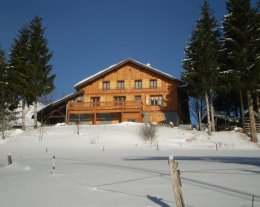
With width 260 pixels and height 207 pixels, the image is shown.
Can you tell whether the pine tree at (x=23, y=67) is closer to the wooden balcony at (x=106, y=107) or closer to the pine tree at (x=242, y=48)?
the wooden balcony at (x=106, y=107)

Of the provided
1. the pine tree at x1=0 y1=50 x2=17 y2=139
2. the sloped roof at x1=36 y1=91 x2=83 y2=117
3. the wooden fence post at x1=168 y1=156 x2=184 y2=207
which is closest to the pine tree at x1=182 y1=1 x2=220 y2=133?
the sloped roof at x1=36 y1=91 x2=83 y2=117

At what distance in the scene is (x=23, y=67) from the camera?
3712cm

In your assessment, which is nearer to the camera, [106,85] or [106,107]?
[106,107]

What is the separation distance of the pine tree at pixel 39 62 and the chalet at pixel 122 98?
163 inches

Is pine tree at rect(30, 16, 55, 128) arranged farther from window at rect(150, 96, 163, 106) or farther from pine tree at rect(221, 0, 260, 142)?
pine tree at rect(221, 0, 260, 142)

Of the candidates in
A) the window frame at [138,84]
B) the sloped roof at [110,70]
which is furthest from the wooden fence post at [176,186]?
the window frame at [138,84]

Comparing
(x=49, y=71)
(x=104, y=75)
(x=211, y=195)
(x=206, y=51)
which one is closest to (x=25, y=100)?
(x=49, y=71)

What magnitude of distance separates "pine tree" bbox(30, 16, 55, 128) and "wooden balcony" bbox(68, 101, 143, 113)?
3.94 meters

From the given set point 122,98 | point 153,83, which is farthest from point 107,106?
point 153,83

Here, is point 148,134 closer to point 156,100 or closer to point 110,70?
point 156,100

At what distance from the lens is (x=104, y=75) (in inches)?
1737

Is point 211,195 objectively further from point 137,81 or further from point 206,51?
point 137,81

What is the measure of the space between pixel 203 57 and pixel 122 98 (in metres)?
13.9

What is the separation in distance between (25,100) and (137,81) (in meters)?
15.2
